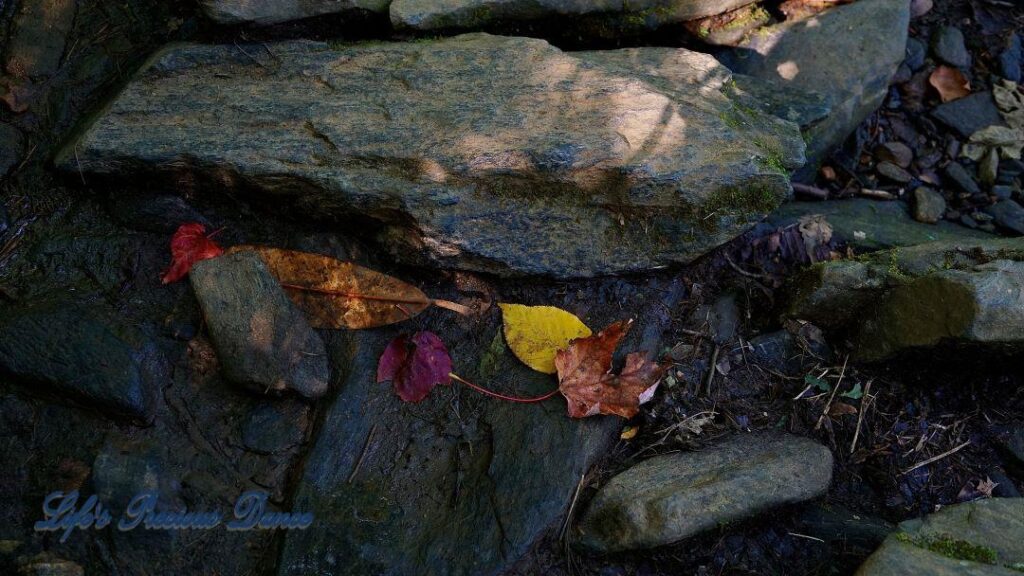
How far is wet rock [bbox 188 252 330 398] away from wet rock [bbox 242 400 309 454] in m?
0.10

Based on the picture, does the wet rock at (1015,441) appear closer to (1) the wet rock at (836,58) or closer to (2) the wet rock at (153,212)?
(1) the wet rock at (836,58)

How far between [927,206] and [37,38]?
467cm

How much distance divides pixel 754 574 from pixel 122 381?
2.52 metres

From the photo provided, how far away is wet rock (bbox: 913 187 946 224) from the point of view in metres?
4.17

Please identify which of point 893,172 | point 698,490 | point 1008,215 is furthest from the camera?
point 893,172

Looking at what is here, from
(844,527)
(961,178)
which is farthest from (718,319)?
(961,178)

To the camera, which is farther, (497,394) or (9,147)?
(9,147)

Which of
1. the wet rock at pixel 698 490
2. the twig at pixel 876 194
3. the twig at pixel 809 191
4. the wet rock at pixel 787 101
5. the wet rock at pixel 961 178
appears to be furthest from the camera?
the wet rock at pixel 961 178

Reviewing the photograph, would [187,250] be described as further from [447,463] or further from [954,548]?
[954,548]

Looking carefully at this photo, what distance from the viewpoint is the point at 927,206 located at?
420 cm

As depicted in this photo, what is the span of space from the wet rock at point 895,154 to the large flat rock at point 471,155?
1377 millimetres

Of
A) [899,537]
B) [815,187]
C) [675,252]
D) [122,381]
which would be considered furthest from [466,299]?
[815,187]

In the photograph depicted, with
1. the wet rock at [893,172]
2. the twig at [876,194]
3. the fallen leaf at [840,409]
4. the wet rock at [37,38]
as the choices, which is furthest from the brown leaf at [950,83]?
the wet rock at [37,38]

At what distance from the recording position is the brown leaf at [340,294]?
3154 mm
